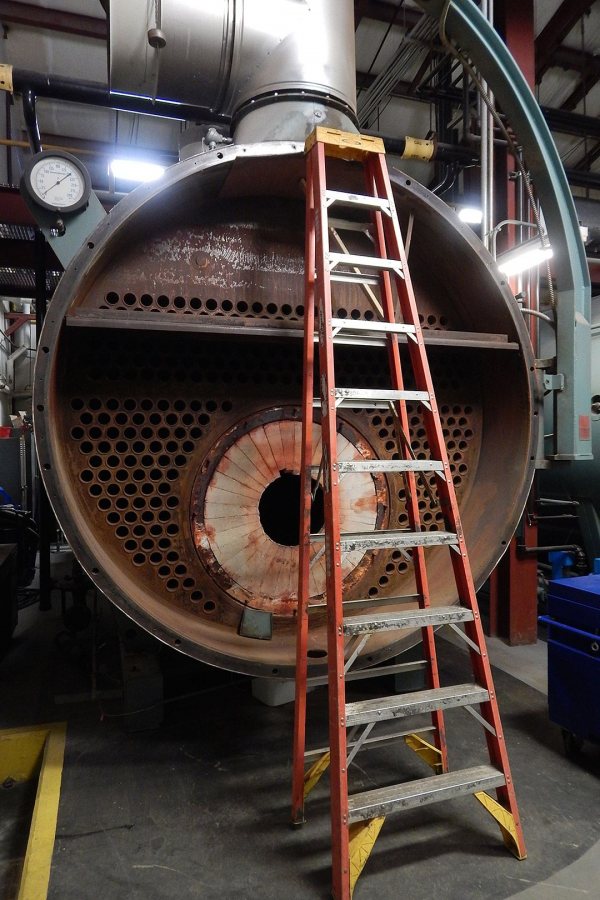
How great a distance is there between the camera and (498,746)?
168 centimetres

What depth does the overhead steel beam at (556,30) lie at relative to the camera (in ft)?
15.0

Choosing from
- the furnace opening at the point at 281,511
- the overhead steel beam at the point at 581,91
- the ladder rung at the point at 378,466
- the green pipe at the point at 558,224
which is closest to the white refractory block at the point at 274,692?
the furnace opening at the point at 281,511

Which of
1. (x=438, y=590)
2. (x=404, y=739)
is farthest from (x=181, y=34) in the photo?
(x=404, y=739)

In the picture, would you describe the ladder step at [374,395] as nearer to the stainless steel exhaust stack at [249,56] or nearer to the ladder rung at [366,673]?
the ladder rung at [366,673]

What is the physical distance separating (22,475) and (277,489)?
5.39 metres

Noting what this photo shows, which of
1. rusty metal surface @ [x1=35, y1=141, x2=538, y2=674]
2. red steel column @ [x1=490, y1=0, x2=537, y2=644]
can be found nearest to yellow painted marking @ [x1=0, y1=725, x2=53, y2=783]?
rusty metal surface @ [x1=35, y1=141, x2=538, y2=674]

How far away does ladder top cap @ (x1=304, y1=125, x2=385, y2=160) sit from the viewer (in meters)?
1.94

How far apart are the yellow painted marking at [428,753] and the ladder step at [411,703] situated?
19.5 inches

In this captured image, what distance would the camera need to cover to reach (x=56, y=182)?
200 cm

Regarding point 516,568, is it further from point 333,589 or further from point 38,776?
point 38,776

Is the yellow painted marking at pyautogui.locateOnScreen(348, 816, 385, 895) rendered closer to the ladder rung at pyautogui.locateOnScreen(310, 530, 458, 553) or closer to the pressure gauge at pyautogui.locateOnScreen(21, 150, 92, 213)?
the ladder rung at pyautogui.locateOnScreen(310, 530, 458, 553)

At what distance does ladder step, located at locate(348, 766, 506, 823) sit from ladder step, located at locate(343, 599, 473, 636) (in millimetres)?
425

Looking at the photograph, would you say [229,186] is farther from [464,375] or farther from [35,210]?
[464,375]

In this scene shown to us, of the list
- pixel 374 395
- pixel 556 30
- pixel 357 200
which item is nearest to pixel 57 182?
pixel 357 200
